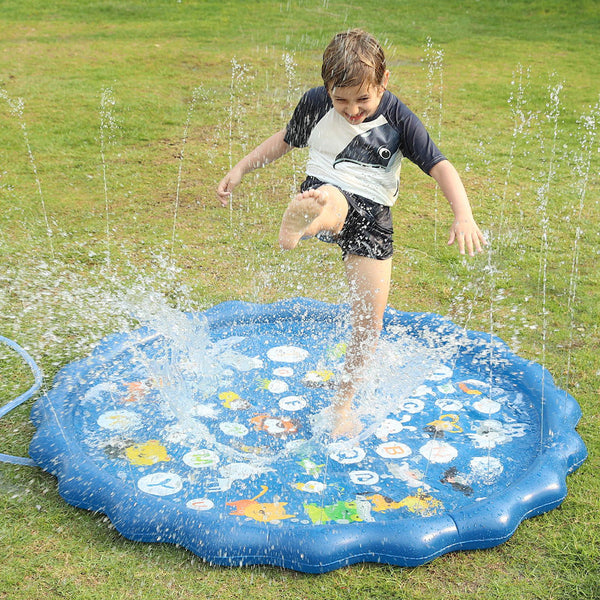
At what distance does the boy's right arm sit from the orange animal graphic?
127cm

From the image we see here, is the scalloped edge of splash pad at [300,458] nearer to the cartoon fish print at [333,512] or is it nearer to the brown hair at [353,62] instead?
the cartoon fish print at [333,512]

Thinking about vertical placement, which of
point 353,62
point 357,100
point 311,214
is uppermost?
point 353,62

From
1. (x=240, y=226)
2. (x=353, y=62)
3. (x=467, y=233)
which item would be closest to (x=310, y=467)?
(x=467, y=233)

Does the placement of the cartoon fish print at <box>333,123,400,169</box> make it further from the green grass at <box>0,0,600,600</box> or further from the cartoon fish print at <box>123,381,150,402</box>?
the green grass at <box>0,0,600,600</box>

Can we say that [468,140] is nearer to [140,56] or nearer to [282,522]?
[140,56]

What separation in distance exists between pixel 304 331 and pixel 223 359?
478 mm

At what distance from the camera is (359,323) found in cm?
303

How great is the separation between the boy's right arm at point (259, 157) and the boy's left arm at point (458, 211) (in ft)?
2.28

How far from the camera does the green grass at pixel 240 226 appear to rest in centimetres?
241

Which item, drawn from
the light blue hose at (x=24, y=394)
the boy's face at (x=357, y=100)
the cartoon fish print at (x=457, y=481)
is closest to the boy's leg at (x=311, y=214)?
the boy's face at (x=357, y=100)

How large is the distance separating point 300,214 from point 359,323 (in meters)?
0.61

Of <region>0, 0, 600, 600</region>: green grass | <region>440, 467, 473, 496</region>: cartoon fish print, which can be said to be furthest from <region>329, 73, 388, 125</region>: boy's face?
<region>0, 0, 600, 600</region>: green grass

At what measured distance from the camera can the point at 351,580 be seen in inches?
92.7

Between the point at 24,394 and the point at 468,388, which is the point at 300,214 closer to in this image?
the point at 468,388
